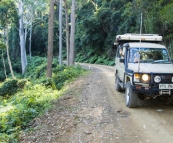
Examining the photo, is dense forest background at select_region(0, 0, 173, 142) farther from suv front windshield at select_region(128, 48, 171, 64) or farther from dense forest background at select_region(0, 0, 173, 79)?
suv front windshield at select_region(128, 48, 171, 64)

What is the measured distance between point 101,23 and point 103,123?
122 ft

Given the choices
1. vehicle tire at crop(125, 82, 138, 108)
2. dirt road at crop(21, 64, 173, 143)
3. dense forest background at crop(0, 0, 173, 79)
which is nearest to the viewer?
dirt road at crop(21, 64, 173, 143)

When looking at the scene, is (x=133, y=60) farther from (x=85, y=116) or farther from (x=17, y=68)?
(x=17, y=68)

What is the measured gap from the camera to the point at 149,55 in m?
8.64

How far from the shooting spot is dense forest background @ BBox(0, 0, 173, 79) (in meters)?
20.7

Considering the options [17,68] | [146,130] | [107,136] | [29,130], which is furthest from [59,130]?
[17,68]

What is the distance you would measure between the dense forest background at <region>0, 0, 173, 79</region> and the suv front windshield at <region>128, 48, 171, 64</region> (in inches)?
288

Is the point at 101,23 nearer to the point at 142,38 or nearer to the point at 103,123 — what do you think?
the point at 142,38

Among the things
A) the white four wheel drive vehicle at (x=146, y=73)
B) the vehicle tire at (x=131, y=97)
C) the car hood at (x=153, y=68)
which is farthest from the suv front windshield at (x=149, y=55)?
the vehicle tire at (x=131, y=97)

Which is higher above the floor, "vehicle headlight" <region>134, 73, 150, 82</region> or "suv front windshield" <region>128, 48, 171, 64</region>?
"suv front windshield" <region>128, 48, 171, 64</region>

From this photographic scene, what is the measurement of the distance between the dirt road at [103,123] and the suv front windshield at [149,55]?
61.7 inches

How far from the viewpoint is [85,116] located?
277 inches

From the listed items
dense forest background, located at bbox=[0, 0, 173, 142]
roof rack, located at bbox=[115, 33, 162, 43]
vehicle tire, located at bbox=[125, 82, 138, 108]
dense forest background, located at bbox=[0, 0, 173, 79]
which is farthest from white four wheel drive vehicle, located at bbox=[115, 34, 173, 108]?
dense forest background, located at bbox=[0, 0, 173, 79]

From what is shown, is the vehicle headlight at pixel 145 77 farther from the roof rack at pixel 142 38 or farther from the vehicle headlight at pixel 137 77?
the roof rack at pixel 142 38
